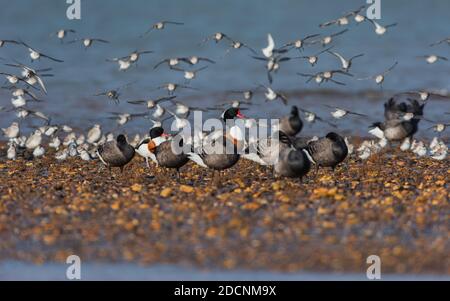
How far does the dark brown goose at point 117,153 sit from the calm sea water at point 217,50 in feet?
17.9

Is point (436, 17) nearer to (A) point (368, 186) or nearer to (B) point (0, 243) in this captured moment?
(A) point (368, 186)

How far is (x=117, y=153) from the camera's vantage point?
14.8 m

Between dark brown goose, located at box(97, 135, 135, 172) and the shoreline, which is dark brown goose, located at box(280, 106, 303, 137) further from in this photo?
dark brown goose, located at box(97, 135, 135, 172)

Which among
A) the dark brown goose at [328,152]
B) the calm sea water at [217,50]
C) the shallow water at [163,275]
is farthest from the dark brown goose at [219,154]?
the calm sea water at [217,50]

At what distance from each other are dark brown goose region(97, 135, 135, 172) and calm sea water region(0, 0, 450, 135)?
545 cm

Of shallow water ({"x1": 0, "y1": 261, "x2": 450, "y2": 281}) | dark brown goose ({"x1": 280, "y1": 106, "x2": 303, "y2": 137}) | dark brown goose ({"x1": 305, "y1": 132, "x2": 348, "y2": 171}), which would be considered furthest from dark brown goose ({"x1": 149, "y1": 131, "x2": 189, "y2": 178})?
shallow water ({"x1": 0, "y1": 261, "x2": 450, "y2": 281})

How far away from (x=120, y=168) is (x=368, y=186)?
13.2 ft

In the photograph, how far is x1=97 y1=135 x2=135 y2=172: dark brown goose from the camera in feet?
48.5

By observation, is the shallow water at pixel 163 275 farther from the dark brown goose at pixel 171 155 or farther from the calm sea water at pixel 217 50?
the calm sea water at pixel 217 50

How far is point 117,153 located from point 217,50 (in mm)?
20501

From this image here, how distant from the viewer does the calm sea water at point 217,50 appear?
24.0m
